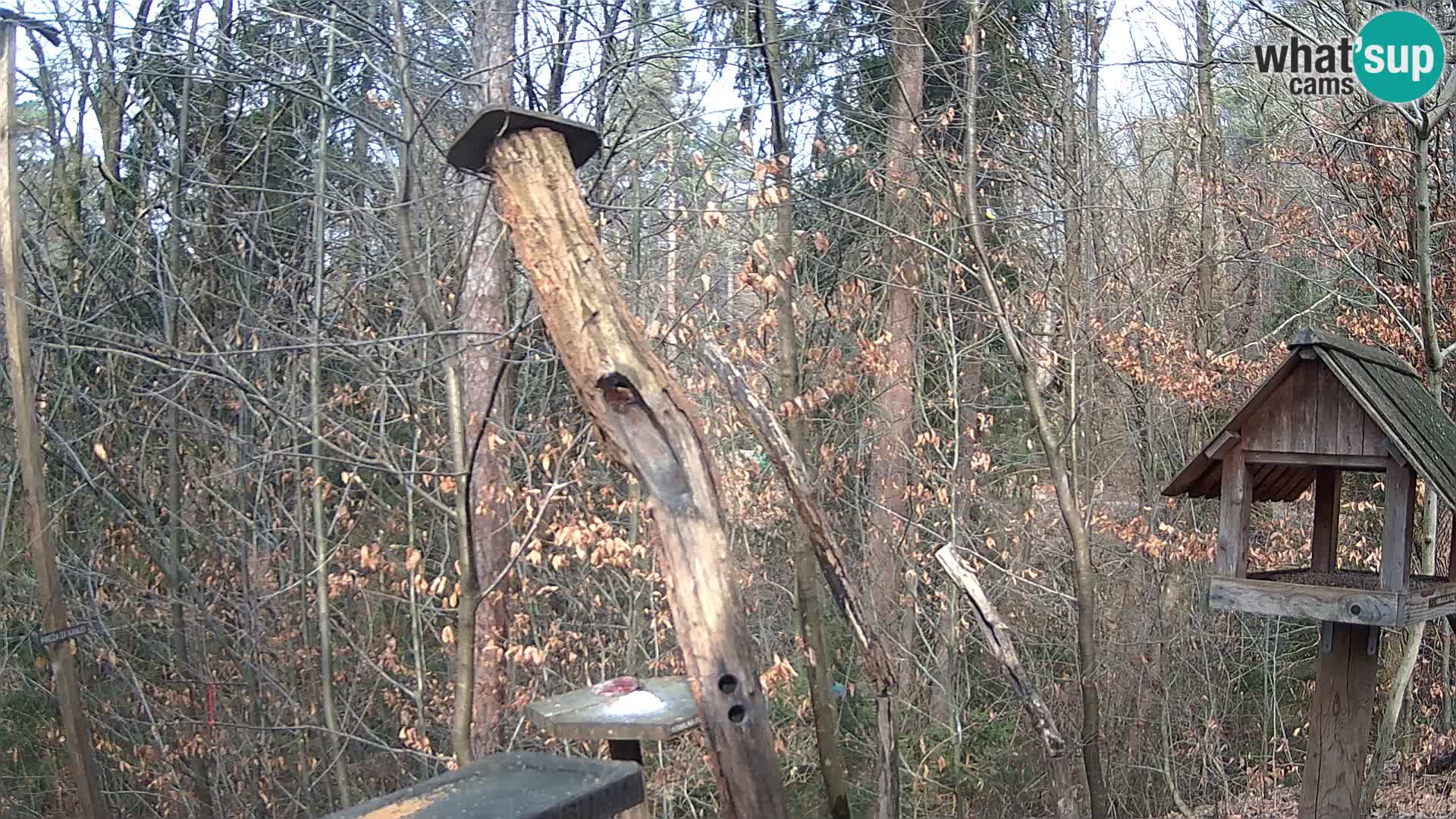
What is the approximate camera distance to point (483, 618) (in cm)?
679

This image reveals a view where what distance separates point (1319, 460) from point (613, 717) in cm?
243

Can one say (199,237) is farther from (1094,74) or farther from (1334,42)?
(1334,42)

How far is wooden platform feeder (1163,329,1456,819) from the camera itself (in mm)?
3428

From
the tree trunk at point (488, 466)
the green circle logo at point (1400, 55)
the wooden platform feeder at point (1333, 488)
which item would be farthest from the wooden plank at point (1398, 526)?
the tree trunk at point (488, 466)

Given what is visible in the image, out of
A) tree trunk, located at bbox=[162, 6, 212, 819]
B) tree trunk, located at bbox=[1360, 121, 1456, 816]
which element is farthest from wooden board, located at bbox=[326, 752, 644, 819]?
tree trunk, located at bbox=[162, 6, 212, 819]

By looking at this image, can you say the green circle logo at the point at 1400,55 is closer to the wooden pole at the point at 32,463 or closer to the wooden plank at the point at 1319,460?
the wooden plank at the point at 1319,460

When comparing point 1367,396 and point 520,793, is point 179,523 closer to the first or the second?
point 520,793

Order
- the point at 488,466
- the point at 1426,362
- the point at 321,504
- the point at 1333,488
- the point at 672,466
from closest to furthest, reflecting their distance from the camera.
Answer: the point at 672,466, the point at 1333,488, the point at 1426,362, the point at 488,466, the point at 321,504

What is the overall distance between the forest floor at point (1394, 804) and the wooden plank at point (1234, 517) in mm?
4551

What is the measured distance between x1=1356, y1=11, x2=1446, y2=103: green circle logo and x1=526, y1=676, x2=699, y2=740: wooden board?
5.01 metres

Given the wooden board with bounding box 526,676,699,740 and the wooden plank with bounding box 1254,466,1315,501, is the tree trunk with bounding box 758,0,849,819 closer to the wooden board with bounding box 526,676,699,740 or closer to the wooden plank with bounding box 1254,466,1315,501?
the wooden plank with bounding box 1254,466,1315,501

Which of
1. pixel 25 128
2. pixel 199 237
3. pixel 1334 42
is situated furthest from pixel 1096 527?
pixel 25 128

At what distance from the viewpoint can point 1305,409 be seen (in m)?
3.65

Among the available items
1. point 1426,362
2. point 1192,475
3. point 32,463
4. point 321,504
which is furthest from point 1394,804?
point 32,463
